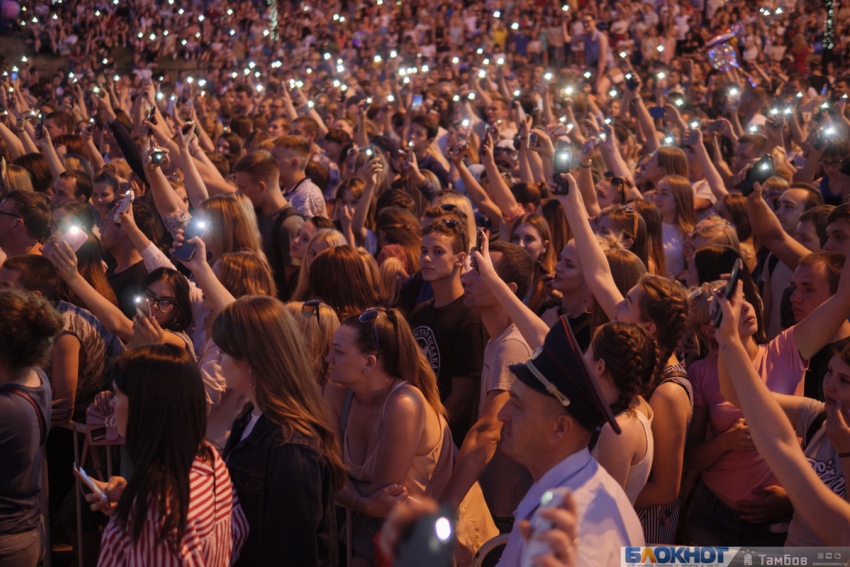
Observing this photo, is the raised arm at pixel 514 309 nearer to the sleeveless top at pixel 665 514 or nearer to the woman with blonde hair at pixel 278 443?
the sleeveless top at pixel 665 514

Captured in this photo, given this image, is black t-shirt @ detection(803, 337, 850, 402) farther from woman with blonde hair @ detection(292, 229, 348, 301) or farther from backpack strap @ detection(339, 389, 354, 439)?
woman with blonde hair @ detection(292, 229, 348, 301)

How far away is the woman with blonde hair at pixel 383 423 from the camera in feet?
9.52

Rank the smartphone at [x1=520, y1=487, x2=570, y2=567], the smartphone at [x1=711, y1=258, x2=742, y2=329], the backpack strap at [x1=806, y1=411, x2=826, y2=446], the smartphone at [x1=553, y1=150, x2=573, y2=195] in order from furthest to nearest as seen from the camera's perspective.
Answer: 1. the smartphone at [x1=553, y1=150, x2=573, y2=195]
2. the backpack strap at [x1=806, y1=411, x2=826, y2=446]
3. the smartphone at [x1=711, y1=258, x2=742, y2=329]
4. the smartphone at [x1=520, y1=487, x2=570, y2=567]

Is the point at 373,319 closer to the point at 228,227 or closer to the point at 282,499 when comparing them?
the point at 282,499

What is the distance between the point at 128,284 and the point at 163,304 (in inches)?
38.9

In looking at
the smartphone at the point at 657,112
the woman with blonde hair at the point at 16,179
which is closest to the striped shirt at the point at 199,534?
the woman with blonde hair at the point at 16,179

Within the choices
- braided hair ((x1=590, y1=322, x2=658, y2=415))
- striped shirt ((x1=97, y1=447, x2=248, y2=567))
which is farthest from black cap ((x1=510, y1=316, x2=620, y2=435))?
striped shirt ((x1=97, y1=447, x2=248, y2=567))

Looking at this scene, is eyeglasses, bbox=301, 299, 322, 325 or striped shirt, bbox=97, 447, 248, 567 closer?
striped shirt, bbox=97, 447, 248, 567

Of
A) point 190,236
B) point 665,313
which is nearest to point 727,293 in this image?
point 665,313

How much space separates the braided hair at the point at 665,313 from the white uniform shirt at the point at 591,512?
120cm

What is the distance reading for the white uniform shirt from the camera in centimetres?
180

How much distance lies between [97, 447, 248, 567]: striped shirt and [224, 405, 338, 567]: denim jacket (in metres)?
0.05

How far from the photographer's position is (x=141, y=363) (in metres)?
2.26

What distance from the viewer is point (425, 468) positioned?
304 cm
